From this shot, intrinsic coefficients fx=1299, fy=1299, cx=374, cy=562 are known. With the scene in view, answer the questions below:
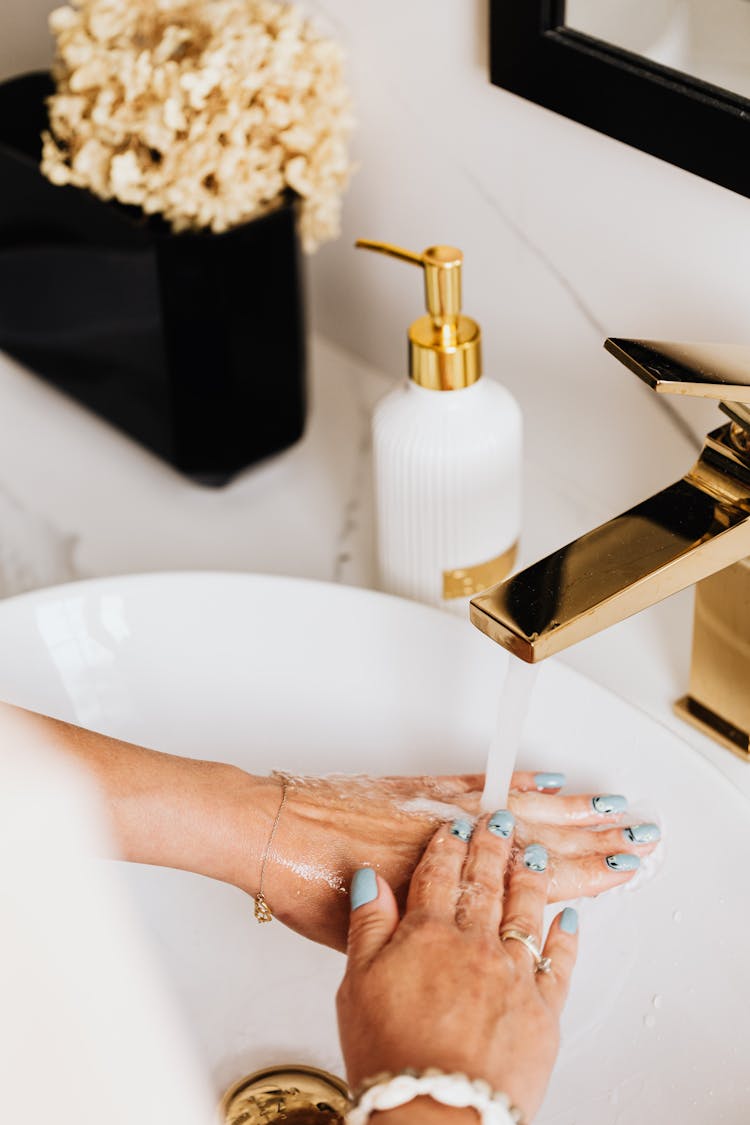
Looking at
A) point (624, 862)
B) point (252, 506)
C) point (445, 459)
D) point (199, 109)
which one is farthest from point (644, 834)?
point (199, 109)

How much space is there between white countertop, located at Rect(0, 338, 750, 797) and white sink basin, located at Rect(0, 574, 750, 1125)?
88mm

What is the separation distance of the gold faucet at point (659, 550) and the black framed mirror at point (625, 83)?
0.13 meters

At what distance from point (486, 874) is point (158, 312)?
1.34ft

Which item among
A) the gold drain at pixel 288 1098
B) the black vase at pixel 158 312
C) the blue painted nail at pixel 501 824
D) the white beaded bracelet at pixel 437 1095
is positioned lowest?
the gold drain at pixel 288 1098

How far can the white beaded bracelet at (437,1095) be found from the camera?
51 cm

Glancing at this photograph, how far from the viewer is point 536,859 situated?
63 cm

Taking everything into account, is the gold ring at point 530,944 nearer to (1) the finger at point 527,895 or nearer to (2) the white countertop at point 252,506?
(1) the finger at point 527,895

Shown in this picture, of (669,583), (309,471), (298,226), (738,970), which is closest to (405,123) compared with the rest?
(298,226)

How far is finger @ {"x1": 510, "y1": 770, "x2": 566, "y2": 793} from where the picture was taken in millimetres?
669

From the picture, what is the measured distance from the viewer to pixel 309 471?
0.91m

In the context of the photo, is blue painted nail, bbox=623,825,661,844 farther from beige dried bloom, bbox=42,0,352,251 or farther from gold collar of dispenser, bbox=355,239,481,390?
beige dried bloom, bbox=42,0,352,251

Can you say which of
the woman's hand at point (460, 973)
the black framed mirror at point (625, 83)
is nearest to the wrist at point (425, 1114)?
the woman's hand at point (460, 973)

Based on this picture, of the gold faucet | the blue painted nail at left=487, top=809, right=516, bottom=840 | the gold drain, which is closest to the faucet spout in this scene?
the gold faucet

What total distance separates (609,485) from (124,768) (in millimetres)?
373
